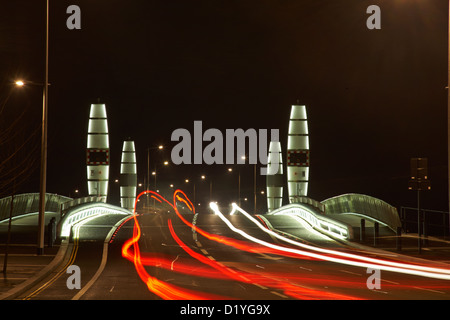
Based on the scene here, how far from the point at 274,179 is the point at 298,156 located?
8689mm

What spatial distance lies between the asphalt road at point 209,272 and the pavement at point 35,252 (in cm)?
45

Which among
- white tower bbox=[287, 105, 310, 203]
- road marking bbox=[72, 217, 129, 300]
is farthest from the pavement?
white tower bbox=[287, 105, 310, 203]

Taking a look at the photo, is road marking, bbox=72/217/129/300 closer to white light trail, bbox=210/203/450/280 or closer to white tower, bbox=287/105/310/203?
white light trail, bbox=210/203/450/280

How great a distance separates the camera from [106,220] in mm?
44656

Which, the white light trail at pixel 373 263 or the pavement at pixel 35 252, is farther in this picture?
the white light trail at pixel 373 263

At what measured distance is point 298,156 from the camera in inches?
2393

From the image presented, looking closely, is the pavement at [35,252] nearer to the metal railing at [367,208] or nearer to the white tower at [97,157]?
the metal railing at [367,208]

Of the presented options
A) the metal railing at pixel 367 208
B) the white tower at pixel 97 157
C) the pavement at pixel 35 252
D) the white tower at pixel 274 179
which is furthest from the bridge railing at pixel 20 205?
the white tower at pixel 274 179

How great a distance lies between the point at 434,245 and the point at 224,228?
13911 mm

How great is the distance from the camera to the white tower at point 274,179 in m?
69.1

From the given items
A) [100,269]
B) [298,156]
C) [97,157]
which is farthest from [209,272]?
[97,157]

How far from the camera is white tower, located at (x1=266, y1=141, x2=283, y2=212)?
69.1m
